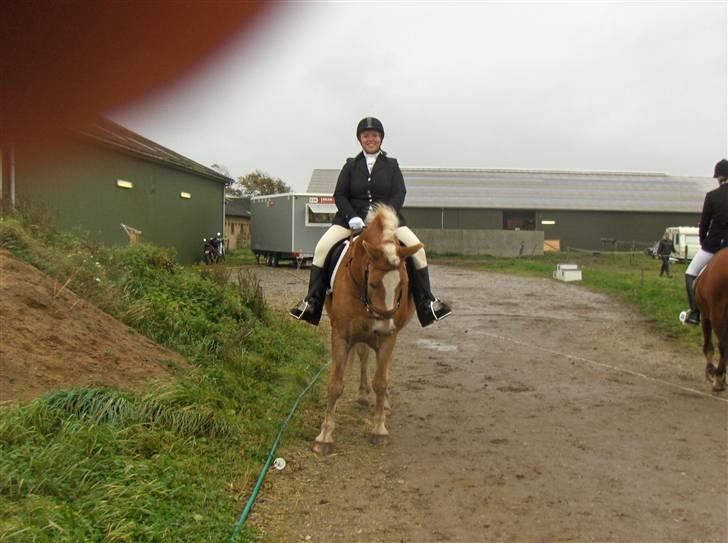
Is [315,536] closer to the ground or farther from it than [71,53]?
closer to the ground

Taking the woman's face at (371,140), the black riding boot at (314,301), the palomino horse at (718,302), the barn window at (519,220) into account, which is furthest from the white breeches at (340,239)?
the barn window at (519,220)

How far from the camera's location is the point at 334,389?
221 inches

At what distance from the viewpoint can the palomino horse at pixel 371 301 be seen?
5102mm

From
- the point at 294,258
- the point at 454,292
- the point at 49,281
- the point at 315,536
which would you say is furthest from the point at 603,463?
the point at 294,258

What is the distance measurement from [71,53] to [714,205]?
27.3 feet

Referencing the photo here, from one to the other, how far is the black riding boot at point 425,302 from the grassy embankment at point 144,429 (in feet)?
5.32

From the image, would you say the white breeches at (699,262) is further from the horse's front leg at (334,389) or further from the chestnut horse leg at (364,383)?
the horse's front leg at (334,389)

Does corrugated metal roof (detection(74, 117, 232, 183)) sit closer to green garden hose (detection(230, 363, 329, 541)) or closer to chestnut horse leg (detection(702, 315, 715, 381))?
green garden hose (detection(230, 363, 329, 541))

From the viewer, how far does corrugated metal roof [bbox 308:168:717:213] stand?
156 feet

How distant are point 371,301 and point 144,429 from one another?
1999mm

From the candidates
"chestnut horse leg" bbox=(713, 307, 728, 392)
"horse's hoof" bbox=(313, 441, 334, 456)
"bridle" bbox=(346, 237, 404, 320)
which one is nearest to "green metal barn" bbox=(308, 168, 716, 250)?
"chestnut horse leg" bbox=(713, 307, 728, 392)

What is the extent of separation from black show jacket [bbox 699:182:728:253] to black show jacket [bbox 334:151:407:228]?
13.3ft

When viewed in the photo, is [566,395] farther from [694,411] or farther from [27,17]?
[27,17]

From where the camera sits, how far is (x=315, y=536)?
380cm
